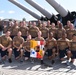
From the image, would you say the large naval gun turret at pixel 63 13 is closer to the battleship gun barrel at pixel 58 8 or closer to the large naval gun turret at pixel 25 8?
the battleship gun barrel at pixel 58 8

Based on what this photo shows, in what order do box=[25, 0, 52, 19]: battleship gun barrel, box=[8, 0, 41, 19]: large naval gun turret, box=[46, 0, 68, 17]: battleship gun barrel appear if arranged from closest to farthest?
box=[46, 0, 68, 17]: battleship gun barrel < box=[25, 0, 52, 19]: battleship gun barrel < box=[8, 0, 41, 19]: large naval gun turret

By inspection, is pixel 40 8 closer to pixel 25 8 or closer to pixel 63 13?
Answer: pixel 63 13

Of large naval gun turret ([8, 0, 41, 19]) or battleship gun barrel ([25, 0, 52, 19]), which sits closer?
battleship gun barrel ([25, 0, 52, 19])

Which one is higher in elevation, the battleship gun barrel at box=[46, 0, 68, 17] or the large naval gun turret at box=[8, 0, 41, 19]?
the large naval gun turret at box=[8, 0, 41, 19]

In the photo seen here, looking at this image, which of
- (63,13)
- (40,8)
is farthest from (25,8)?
(63,13)

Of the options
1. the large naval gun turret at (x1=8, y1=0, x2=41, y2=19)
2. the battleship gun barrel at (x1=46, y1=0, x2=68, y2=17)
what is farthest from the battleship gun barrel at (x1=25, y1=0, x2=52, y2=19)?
the large naval gun turret at (x1=8, y1=0, x2=41, y2=19)

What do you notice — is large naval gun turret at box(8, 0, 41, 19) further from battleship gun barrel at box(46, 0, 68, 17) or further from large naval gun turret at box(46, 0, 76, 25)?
battleship gun barrel at box(46, 0, 68, 17)

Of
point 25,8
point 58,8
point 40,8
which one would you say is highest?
point 25,8

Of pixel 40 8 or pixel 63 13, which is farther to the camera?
pixel 40 8

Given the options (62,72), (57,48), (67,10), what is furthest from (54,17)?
(62,72)

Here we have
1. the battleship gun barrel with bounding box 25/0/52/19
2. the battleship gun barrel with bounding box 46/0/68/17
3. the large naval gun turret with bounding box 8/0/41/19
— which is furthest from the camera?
the large naval gun turret with bounding box 8/0/41/19

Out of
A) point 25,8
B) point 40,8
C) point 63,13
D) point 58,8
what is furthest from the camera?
point 25,8

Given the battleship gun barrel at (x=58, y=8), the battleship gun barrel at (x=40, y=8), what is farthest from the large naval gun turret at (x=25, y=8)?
the battleship gun barrel at (x=58, y=8)

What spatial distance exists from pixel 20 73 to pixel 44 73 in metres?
0.76
